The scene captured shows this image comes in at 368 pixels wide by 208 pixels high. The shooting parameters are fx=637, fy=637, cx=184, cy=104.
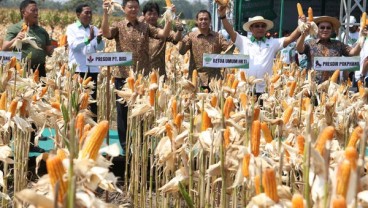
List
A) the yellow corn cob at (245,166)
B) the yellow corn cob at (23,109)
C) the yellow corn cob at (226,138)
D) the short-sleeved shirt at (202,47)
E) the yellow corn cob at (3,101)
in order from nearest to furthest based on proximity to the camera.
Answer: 1. the yellow corn cob at (245,166)
2. the yellow corn cob at (226,138)
3. the yellow corn cob at (3,101)
4. the yellow corn cob at (23,109)
5. the short-sleeved shirt at (202,47)

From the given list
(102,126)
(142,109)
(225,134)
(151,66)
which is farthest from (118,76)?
(102,126)

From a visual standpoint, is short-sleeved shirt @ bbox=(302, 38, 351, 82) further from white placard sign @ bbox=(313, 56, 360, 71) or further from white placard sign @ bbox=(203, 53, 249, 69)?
white placard sign @ bbox=(203, 53, 249, 69)

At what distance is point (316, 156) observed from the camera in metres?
1.39

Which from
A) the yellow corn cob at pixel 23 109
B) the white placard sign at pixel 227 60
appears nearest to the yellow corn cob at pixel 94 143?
the yellow corn cob at pixel 23 109

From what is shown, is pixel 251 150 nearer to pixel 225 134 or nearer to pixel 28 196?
pixel 225 134

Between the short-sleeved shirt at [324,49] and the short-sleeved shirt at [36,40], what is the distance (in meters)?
2.40

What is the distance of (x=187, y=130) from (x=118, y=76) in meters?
2.64

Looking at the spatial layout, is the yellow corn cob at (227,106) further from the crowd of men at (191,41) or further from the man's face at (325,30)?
the man's face at (325,30)

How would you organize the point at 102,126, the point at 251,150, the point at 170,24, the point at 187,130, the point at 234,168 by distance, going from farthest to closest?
the point at 170,24
the point at 187,130
the point at 234,168
the point at 251,150
the point at 102,126

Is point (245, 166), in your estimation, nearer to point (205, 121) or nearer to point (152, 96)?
point (205, 121)

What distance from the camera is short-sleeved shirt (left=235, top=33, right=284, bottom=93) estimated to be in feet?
18.1

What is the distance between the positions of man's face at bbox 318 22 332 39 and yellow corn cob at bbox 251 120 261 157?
3.89 meters

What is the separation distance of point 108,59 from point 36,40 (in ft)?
4.89

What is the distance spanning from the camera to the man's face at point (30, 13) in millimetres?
5750
